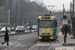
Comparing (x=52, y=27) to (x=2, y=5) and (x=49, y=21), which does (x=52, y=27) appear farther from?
(x=2, y=5)

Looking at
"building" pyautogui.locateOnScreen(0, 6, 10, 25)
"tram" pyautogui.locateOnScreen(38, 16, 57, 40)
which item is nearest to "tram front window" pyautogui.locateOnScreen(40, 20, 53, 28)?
"tram" pyautogui.locateOnScreen(38, 16, 57, 40)

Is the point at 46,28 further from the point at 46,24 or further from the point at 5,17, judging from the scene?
the point at 5,17

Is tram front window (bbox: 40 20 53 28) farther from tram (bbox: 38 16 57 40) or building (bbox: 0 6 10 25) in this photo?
building (bbox: 0 6 10 25)

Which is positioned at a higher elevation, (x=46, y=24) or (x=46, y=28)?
(x=46, y=24)

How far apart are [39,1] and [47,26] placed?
7996cm

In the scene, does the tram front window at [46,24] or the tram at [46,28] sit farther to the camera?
the tram front window at [46,24]

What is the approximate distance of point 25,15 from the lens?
94.9m

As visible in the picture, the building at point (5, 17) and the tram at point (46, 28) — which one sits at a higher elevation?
the building at point (5, 17)

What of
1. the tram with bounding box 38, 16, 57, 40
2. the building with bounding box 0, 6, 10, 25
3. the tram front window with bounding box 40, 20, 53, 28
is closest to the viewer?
the tram with bounding box 38, 16, 57, 40

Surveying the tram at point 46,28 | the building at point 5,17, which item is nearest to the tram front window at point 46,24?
the tram at point 46,28

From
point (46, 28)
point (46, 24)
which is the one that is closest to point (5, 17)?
point (46, 24)

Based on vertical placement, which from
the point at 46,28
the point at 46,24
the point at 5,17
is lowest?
the point at 46,28

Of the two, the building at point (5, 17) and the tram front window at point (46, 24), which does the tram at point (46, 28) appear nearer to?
the tram front window at point (46, 24)

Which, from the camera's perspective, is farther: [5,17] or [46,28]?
[5,17]
